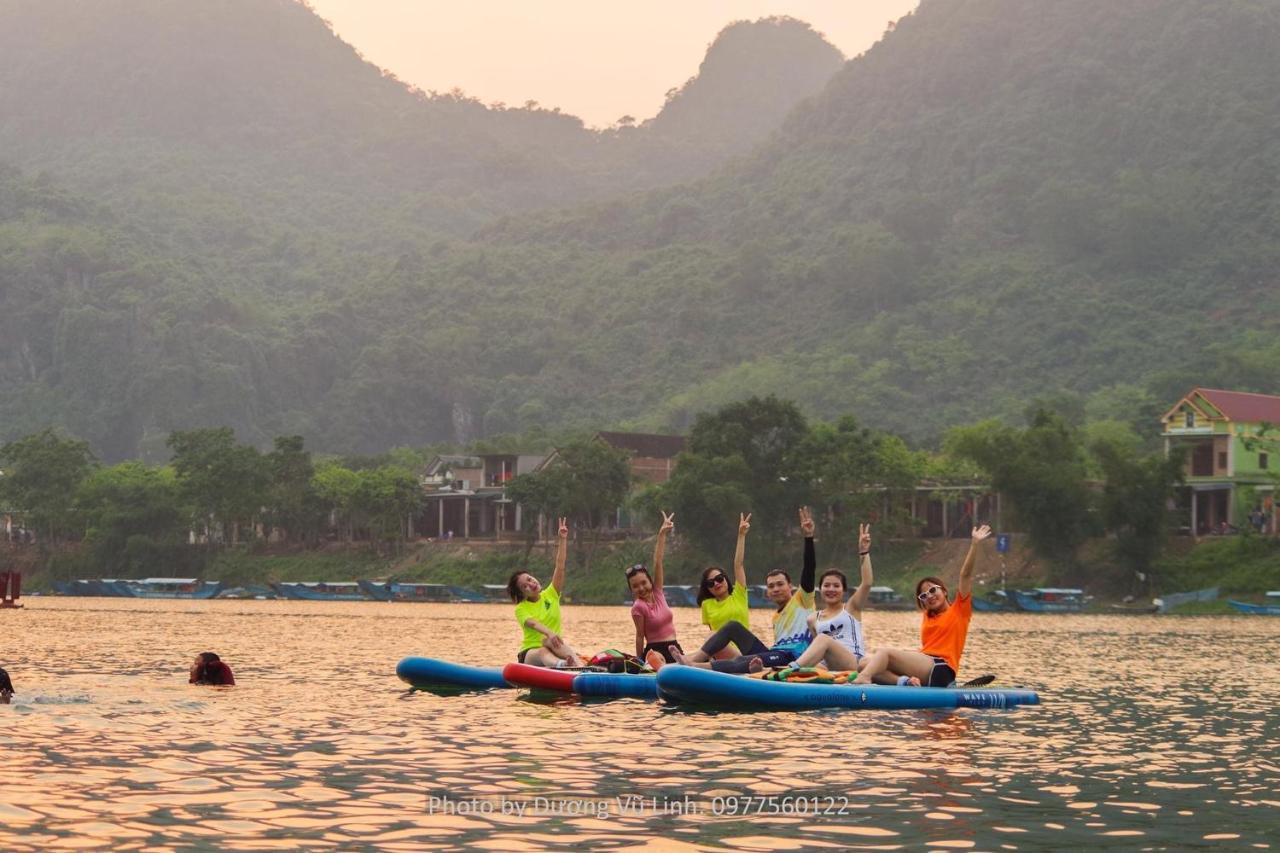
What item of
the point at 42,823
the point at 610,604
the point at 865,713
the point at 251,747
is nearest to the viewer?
the point at 42,823

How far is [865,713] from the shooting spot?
73.2 ft

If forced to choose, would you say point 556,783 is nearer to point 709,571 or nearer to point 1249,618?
point 709,571

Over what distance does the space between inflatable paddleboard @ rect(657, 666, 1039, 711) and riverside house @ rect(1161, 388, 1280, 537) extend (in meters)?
64.2

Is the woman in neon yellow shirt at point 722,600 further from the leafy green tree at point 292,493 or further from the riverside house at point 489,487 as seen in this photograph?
the leafy green tree at point 292,493

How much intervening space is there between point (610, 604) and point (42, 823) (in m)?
78.5

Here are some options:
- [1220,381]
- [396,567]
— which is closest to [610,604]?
[396,567]

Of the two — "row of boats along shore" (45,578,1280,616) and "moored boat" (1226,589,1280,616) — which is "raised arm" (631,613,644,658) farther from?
"row of boats along shore" (45,578,1280,616)

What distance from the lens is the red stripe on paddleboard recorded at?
23.9 m

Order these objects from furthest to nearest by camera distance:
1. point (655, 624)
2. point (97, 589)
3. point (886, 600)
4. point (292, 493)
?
point (292, 493)
point (97, 589)
point (886, 600)
point (655, 624)

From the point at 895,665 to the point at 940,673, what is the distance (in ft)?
2.19

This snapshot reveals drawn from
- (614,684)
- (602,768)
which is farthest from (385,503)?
(602,768)

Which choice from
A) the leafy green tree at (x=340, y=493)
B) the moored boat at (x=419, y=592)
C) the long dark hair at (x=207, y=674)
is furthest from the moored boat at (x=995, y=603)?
the long dark hair at (x=207, y=674)

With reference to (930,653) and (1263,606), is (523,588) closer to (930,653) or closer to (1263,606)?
(930,653)

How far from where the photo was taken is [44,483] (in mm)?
114000
